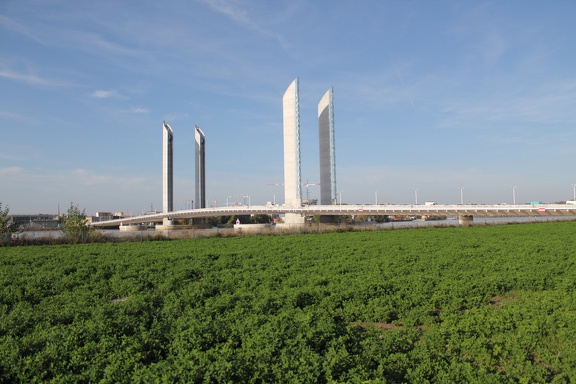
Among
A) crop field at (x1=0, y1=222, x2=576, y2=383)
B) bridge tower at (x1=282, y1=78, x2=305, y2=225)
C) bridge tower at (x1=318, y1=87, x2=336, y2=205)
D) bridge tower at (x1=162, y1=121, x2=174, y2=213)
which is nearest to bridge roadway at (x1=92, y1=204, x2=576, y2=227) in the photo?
bridge tower at (x1=282, y1=78, x2=305, y2=225)

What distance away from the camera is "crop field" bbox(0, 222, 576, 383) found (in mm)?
6512

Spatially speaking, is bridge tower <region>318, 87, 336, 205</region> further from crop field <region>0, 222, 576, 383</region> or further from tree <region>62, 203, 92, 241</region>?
crop field <region>0, 222, 576, 383</region>

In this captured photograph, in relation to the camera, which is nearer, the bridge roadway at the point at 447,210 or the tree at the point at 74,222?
the tree at the point at 74,222

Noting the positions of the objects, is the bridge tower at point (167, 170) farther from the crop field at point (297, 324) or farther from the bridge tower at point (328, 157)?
the crop field at point (297, 324)

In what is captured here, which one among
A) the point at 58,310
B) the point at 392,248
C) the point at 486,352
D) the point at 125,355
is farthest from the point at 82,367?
the point at 392,248

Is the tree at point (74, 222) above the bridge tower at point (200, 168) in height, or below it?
below

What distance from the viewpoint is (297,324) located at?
8.46 meters

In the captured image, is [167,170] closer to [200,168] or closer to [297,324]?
[200,168]

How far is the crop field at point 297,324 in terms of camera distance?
256 inches

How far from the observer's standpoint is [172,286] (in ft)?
44.3

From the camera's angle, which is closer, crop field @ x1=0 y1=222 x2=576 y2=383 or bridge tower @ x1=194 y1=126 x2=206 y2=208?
crop field @ x1=0 y1=222 x2=576 y2=383

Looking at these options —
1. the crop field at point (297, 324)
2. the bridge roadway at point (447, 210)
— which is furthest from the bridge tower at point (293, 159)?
the crop field at point (297, 324)

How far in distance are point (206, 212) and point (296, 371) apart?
78946 millimetres

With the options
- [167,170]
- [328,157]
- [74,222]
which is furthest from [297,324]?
[167,170]
